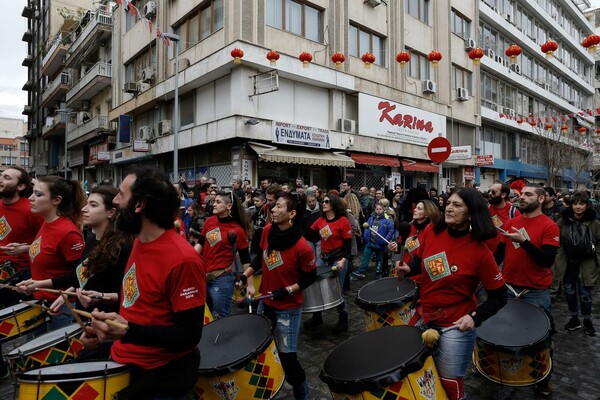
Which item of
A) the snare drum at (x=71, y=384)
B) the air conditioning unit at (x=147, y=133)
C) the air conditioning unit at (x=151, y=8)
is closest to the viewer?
the snare drum at (x=71, y=384)

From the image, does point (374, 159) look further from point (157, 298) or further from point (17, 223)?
point (157, 298)

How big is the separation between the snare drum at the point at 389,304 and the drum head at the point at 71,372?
2.81m

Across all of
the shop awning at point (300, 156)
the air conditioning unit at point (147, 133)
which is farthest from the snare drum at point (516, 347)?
the air conditioning unit at point (147, 133)

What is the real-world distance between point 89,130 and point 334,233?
2623 cm

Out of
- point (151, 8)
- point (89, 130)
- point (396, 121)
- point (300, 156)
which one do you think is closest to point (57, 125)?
point (89, 130)

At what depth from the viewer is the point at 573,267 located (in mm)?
6020

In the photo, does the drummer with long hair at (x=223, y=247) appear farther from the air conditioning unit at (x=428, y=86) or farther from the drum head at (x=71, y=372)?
the air conditioning unit at (x=428, y=86)

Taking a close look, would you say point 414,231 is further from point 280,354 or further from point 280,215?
point 280,354

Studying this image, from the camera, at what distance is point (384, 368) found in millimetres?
2467

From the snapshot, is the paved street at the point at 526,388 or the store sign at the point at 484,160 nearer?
the paved street at the point at 526,388

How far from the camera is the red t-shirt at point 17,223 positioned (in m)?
4.66

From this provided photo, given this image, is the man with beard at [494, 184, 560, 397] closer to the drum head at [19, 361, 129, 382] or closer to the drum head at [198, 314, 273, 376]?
the drum head at [198, 314, 273, 376]

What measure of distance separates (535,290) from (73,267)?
180 inches

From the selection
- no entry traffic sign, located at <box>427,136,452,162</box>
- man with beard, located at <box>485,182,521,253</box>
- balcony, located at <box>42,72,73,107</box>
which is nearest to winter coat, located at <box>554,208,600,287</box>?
man with beard, located at <box>485,182,521,253</box>
